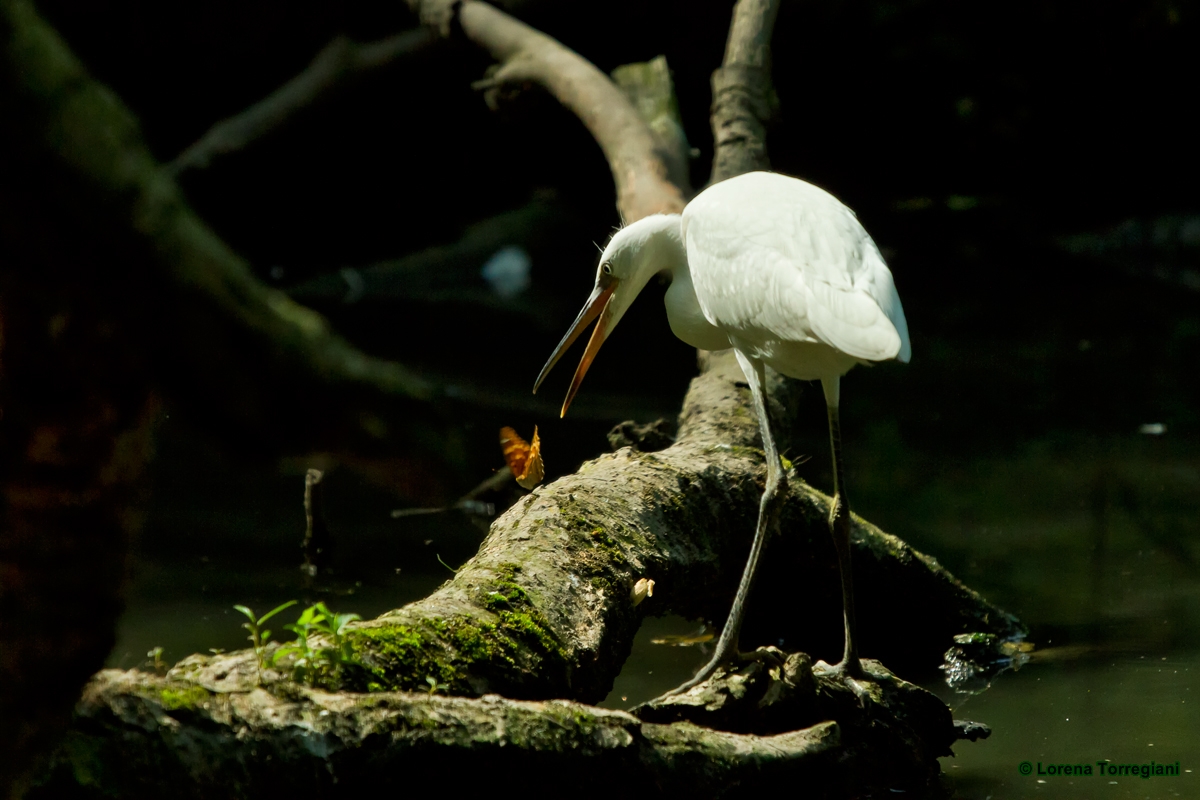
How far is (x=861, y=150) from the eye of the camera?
18.0 m

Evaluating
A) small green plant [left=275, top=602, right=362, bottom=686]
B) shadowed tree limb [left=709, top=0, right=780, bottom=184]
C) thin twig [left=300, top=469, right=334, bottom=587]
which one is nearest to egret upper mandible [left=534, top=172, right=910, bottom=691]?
small green plant [left=275, top=602, right=362, bottom=686]

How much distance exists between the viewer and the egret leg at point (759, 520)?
144 inches

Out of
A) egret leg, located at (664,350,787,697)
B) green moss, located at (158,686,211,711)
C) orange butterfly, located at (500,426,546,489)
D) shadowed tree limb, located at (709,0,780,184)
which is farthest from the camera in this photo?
shadowed tree limb, located at (709,0,780,184)

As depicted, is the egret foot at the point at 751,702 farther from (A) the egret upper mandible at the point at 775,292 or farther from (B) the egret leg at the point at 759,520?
(B) the egret leg at the point at 759,520

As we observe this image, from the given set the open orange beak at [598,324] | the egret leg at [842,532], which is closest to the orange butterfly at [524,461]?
the open orange beak at [598,324]

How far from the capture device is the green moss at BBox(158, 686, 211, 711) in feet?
6.38

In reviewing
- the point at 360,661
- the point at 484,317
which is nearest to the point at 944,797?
the point at 360,661

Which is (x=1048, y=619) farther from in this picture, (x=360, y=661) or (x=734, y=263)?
(x=360, y=661)

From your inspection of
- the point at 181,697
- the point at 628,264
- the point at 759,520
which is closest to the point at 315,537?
the point at 628,264

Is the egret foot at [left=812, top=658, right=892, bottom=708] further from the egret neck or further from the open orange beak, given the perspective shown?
the open orange beak

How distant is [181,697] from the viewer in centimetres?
197

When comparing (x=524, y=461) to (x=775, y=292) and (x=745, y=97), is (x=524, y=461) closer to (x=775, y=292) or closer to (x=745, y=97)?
(x=775, y=292)

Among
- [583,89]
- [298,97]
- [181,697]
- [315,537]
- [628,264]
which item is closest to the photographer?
[181,697]

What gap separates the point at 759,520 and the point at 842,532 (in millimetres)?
274
